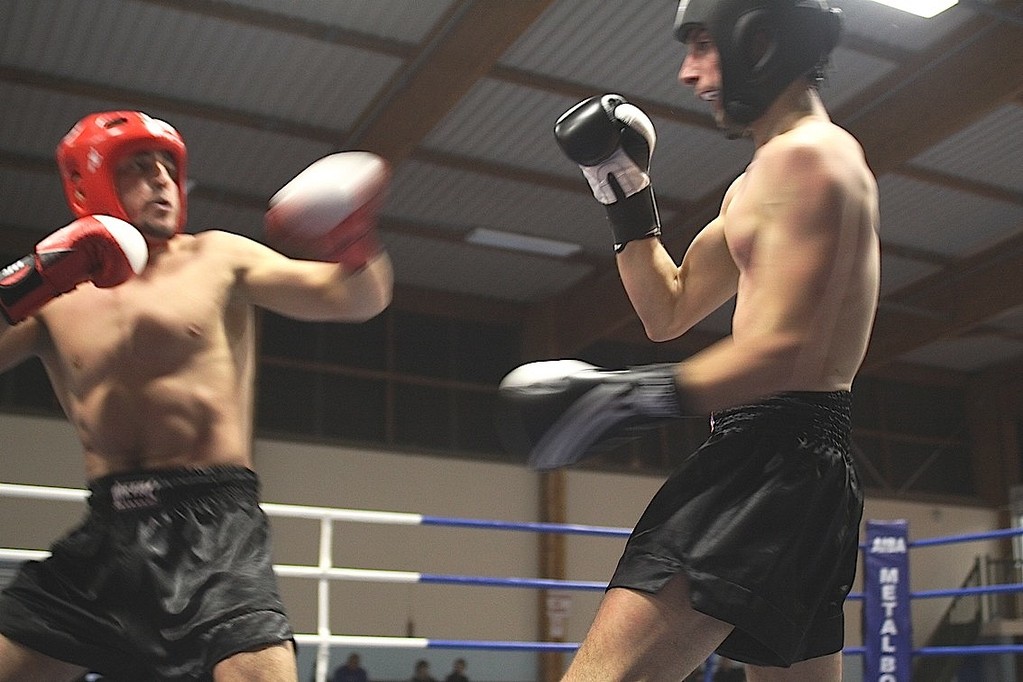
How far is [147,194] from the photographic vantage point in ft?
6.40

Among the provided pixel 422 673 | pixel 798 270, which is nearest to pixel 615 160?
pixel 798 270

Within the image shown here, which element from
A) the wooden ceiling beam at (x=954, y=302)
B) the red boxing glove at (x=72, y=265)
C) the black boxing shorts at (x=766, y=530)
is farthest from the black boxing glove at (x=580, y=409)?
the wooden ceiling beam at (x=954, y=302)

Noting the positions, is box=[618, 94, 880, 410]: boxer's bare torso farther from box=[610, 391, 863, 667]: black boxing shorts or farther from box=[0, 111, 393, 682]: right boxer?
box=[0, 111, 393, 682]: right boxer

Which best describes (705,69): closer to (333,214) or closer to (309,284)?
(333,214)

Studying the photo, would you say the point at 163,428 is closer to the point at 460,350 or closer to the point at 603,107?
the point at 603,107

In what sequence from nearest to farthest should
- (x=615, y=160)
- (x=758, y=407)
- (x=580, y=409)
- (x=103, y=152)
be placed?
(x=580, y=409) < (x=758, y=407) < (x=615, y=160) < (x=103, y=152)

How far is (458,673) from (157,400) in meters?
7.44

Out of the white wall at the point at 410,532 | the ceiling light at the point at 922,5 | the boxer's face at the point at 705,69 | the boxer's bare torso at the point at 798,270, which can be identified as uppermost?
the ceiling light at the point at 922,5

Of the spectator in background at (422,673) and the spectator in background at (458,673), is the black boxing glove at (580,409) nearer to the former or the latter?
the spectator in background at (422,673)

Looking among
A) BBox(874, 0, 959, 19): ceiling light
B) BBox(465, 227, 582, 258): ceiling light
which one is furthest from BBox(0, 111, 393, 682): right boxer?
BBox(465, 227, 582, 258): ceiling light

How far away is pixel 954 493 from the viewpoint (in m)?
12.2

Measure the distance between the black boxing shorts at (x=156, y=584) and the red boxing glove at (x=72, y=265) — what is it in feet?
0.97

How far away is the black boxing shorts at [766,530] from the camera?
1316mm

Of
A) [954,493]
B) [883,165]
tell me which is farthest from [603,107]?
[954,493]
